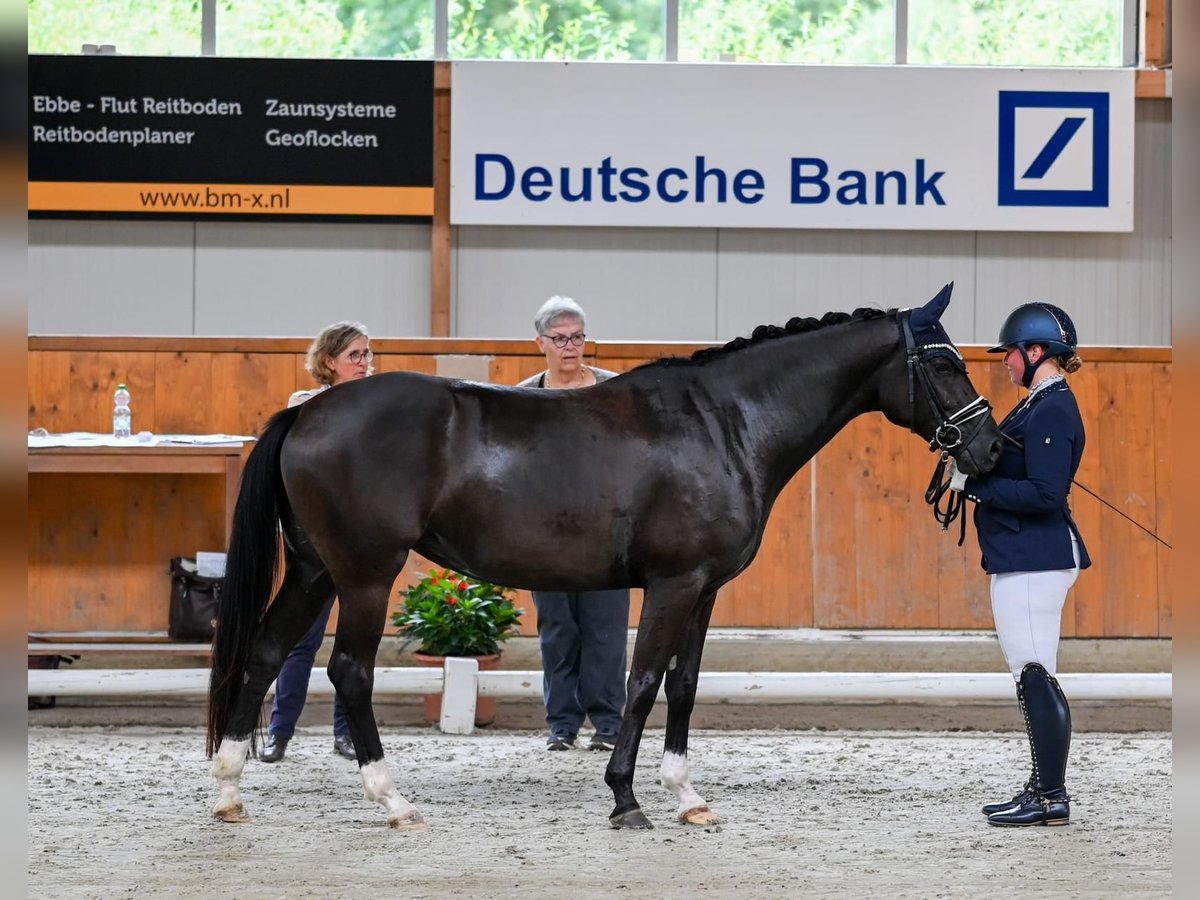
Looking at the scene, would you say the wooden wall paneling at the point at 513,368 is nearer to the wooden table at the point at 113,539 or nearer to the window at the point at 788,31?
the wooden table at the point at 113,539

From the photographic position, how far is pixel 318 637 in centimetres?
569

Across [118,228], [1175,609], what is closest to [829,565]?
[118,228]

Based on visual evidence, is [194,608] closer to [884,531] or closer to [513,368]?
[513,368]

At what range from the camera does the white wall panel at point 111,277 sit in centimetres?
889

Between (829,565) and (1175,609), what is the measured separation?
621cm

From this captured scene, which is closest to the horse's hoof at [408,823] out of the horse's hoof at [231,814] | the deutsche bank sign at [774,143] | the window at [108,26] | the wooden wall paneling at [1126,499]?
the horse's hoof at [231,814]

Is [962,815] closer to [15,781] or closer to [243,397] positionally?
[15,781]

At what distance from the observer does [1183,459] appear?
4.98 feet

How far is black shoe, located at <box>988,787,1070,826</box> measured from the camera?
14.8 feet

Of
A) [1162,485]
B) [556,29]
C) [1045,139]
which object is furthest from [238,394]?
[1045,139]

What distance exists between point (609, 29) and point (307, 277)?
264cm

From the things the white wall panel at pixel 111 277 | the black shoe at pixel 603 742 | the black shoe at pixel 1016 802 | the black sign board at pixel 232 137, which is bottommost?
the black shoe at pixel 603 742

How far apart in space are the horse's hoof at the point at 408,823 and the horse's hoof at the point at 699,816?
2.85 feet

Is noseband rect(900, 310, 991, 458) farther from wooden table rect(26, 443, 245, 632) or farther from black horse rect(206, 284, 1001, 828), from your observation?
wooden table rect(26, 443, 245, 632)
